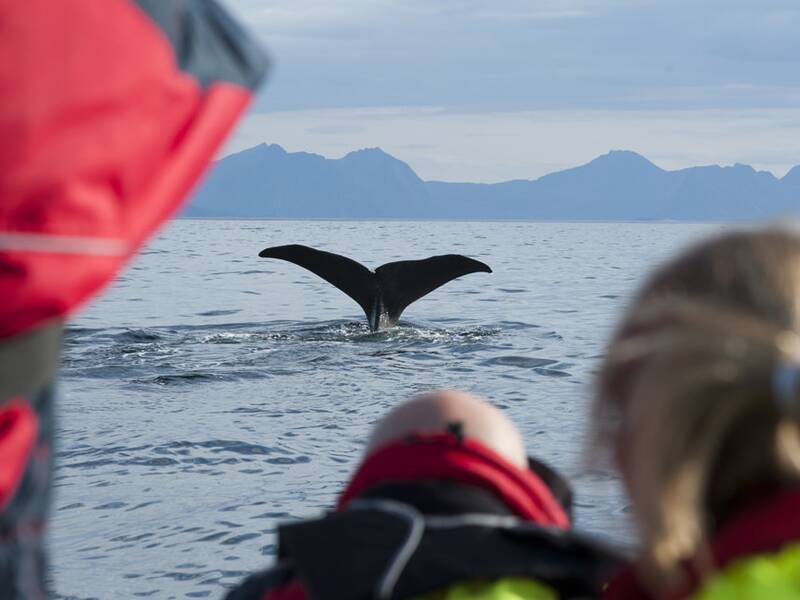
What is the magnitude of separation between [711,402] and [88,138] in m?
0.72

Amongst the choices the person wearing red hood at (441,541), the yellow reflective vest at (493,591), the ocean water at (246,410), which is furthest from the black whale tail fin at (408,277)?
the yellow reflective vest at (493,591)

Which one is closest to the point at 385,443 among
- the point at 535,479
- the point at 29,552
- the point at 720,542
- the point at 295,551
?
the point at 535,479

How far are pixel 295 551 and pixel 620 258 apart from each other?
41.1 m

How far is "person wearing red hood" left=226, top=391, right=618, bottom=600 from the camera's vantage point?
1.58 meters

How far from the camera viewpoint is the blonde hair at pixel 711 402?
131 centimetres

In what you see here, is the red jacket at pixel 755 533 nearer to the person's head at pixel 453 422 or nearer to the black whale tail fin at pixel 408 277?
the person's head at pixel 453 422

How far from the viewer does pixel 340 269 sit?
1547cm

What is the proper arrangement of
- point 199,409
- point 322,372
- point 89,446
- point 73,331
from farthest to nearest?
point 73,331
point 322,372
point 199,409
point 89,446

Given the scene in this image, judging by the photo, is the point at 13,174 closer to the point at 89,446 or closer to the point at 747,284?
the point at 747,284

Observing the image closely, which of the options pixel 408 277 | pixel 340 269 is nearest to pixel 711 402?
pixel 408 277

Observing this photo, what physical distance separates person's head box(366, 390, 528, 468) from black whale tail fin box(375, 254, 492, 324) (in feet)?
42.1

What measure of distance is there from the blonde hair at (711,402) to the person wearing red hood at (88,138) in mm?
568

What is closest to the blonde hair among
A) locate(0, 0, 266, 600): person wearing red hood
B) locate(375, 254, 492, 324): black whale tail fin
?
locate(0, 0, 266, 600): person wearing red hood

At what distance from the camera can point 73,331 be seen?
1498 centimetres
